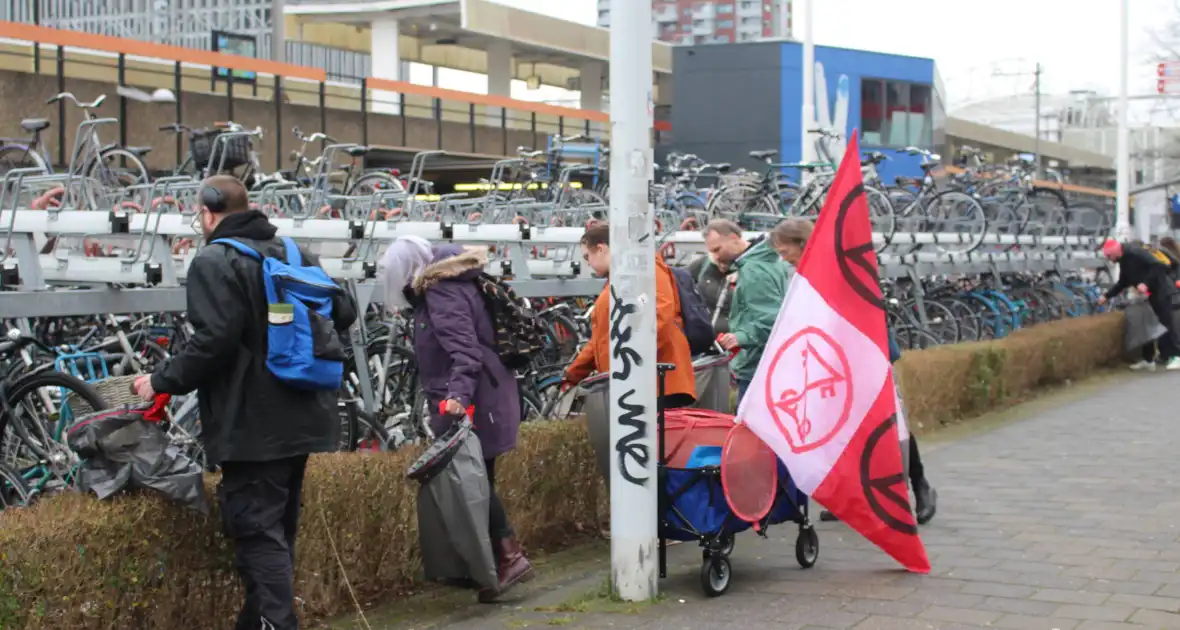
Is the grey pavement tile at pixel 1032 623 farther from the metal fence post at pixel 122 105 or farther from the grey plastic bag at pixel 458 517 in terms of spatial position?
the metal fence post at pixel 122 105

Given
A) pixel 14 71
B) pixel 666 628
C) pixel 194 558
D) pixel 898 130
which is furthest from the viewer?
pixel 898 130

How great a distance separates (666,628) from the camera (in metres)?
6.00

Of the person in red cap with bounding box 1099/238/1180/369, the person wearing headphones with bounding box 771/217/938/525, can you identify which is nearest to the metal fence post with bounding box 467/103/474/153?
the person in red cap with bounding box 1099/238/1180/369

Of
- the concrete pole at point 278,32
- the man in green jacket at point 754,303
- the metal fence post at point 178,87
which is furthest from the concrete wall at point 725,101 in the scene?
the man in green jacket at point 754,303

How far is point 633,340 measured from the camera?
641cm

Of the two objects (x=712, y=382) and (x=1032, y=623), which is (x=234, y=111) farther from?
(x=1032, y=623)

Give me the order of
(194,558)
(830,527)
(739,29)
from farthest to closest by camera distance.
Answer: (739,29) < (830,527) < (194,558)

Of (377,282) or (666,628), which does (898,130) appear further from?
(666,628)

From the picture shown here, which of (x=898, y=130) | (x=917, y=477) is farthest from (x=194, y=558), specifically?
(x=898, y=130)

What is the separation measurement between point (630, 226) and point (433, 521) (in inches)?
57.1

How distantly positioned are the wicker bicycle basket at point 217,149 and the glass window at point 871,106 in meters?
33.5

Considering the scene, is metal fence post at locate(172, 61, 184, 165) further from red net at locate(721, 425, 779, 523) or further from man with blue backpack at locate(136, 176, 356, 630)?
man with blue backpack at locate(136, 176, 356, 630)

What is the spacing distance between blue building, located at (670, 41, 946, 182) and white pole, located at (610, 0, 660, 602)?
3489 cm

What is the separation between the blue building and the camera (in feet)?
136
